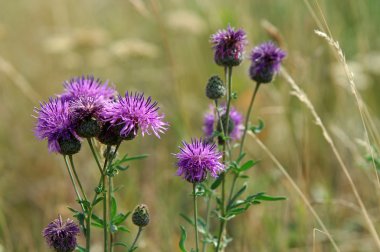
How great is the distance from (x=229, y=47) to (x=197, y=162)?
0.70m

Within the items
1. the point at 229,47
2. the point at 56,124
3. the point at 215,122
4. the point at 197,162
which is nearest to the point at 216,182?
the point at 197,162

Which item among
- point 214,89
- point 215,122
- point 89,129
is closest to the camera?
point 89,129

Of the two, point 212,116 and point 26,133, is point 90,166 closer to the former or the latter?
point 26,133

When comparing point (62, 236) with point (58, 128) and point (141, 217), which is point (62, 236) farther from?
point (58, 128)

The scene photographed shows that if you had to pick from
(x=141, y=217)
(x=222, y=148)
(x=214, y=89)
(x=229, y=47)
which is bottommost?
(x=141, y=217)

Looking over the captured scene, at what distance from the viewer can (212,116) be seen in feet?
10.5

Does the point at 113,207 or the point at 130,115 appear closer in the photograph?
the point at 130,115

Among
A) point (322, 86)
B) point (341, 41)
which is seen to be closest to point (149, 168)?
point (322, 86)

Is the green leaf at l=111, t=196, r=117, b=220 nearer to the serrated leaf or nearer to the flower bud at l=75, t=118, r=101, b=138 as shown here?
the serrated leaf

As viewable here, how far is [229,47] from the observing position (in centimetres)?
285

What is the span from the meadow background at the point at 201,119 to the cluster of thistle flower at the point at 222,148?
2.50 feet

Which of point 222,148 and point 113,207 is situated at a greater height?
point 222,148

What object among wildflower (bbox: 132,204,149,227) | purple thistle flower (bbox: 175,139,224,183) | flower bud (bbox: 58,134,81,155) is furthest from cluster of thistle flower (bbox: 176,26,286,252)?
flower bud (bbox: 58,134,81,155)

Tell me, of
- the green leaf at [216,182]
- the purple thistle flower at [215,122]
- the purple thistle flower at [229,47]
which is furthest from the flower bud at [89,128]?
the purple thistle flower at [215,122]
